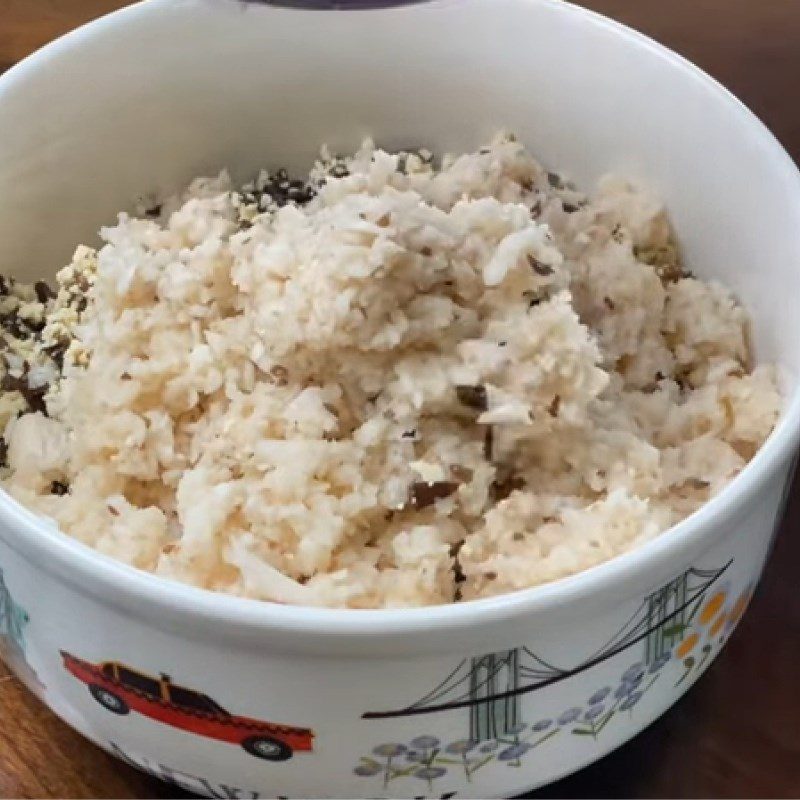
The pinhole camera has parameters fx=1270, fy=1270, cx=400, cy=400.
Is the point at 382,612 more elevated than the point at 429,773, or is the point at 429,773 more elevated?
the point at 382,612

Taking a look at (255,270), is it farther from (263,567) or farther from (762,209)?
(762,209)

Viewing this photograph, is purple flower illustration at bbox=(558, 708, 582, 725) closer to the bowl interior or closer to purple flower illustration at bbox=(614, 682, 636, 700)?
purple flower illustration at bbox=(614, 682, 636, 700)

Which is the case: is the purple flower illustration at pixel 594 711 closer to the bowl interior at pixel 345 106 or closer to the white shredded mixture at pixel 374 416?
the white shredded mixture at pixel 374 416

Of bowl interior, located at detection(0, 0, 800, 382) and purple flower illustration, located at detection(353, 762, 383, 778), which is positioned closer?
purple flower illustration, located at detection(353, 762, 383, 778)

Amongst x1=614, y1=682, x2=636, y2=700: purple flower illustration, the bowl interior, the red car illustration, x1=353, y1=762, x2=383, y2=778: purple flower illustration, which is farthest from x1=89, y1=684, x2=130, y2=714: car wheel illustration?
the bowl interior

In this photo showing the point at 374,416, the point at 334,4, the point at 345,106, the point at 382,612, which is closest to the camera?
the point at 382,612

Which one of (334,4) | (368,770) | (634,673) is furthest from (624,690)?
(334,4)

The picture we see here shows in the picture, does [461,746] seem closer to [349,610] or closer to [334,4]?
[349,610]

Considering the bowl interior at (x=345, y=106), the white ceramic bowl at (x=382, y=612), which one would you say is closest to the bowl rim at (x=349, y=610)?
the white ceramic bowl at (x=382, y=612)
